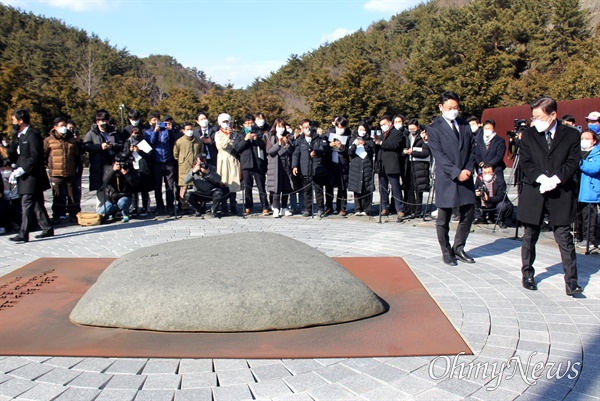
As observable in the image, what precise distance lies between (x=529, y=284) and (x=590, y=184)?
2707 mm

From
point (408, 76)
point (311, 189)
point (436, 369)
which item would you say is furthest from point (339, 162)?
point (408, 76)

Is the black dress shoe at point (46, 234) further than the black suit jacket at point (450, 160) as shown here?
Yes

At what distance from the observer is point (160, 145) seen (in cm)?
1073

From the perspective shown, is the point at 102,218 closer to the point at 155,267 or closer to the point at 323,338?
the point at 155,267

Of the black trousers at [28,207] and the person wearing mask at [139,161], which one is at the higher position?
the person wearing mask at [139,161]

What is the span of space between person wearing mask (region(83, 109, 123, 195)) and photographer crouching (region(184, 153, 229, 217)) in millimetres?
1576

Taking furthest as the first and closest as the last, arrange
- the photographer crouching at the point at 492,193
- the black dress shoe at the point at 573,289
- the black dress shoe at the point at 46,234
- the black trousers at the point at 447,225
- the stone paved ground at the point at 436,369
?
the photographer crouching at the point at 492,193, the black dress shoe at the point at 46,234, the black trousers at the point at 447,225, the black dress shoe at the point at 573,289, the stone paved ground at the point at 436,369

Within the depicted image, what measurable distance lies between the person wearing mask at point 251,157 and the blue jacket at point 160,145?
142cm

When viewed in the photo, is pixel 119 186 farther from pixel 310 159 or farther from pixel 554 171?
pixel 554 171

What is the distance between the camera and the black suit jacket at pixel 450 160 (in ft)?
21.5

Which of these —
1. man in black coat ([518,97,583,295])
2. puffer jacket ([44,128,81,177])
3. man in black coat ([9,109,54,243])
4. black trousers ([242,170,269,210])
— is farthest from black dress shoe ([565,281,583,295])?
puffer jacket ([44,128,81,177])

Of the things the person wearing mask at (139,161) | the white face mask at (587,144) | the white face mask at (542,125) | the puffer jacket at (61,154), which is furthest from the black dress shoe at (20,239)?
the white face mask at (587,144)

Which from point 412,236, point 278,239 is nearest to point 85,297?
point 278,239

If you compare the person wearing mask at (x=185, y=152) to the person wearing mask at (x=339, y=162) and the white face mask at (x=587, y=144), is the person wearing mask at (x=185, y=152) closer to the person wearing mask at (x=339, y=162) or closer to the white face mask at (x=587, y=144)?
the person wearing mask at (x=339, y=162)
